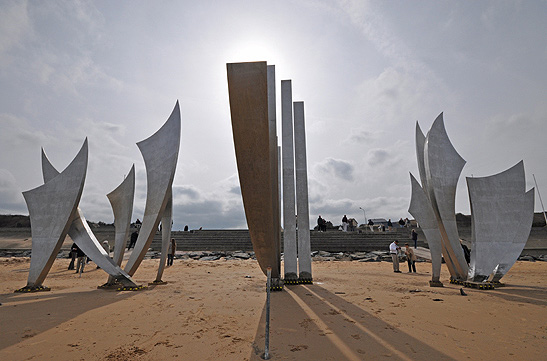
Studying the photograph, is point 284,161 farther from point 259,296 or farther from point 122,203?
point 122,203

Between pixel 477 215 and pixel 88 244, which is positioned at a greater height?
pixel 477 215

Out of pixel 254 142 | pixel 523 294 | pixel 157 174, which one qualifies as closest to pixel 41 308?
pixel 157 174

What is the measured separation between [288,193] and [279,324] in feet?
16.7

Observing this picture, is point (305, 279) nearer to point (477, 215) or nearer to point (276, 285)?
point (276, 285)

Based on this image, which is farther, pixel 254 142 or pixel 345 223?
Answer: pixel 345 223

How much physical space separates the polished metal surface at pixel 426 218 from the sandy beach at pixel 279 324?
1.76 meters

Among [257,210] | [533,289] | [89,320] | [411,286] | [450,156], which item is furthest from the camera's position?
[450,156]

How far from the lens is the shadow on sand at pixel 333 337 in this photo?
3.72 m

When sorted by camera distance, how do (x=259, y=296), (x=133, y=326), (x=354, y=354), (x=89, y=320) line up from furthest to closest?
(x=259, y=296) < (x=89, y=320) < (x=133, y=326) < (x=354, y=354)

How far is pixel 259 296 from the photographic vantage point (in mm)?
7371

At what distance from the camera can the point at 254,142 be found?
203 inches

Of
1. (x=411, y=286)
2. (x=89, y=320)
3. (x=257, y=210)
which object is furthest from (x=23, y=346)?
(x=411, y=286)

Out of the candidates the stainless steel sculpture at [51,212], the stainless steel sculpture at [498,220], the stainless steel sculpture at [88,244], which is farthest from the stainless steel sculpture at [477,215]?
the stainless steel sculpture at [51,212]

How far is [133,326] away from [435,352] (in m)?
4.41
